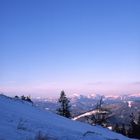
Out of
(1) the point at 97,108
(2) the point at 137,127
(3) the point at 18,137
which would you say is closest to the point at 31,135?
(3) the point at 18,137

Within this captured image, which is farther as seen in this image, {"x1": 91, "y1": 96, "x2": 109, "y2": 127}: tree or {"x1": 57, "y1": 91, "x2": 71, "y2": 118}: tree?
{"x1": 57, "y1": 91, "x2": 71, "y2": 118}: tree

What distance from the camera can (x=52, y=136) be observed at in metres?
10.6

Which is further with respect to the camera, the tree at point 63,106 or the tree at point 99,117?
the tree at point 63,106

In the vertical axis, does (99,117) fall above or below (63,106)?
below

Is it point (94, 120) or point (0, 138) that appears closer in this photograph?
point (0, 138)

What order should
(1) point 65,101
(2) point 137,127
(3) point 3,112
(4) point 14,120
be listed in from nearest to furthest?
(4) point 14,120 → (3) point 3,112 → (2) point 137,127 → (1) point 65,101

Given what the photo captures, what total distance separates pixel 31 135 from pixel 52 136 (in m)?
0.72

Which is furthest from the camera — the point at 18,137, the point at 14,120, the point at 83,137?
the point at 14,120

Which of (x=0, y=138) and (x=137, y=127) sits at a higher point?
(x=0, y=138)

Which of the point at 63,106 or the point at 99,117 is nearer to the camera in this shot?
the point at 99,117

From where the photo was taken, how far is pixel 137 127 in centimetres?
7656

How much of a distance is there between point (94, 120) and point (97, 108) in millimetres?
3234

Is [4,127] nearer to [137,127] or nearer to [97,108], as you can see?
[97,108]

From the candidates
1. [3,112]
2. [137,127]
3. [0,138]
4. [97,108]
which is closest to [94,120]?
[97,108]
